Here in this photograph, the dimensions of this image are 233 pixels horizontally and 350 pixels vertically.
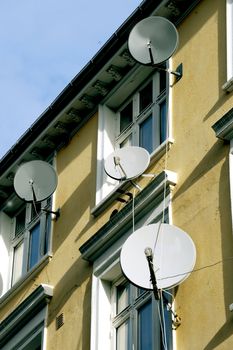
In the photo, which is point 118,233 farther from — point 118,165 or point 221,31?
point 221,31

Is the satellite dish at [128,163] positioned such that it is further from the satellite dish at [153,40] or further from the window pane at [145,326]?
the window pane at [145,326]

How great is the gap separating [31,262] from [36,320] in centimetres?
219

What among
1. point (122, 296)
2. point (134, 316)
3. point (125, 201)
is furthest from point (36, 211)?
point (134, 316)

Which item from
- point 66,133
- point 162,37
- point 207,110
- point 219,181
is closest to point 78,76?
point 66,133

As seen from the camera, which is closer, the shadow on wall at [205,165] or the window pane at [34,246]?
the shadow on wall at [205,165]

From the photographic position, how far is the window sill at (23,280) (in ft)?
65.1

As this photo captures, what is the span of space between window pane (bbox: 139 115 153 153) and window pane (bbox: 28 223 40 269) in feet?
10.5

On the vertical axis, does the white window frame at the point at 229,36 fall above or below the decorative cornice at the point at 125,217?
above

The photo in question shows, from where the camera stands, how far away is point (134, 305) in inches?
658

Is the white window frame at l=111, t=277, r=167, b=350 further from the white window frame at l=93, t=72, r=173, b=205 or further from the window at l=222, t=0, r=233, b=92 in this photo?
the window at l=222, t=0, r=233, b=92

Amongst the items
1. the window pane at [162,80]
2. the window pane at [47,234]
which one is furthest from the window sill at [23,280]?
the window pane at [162,80]

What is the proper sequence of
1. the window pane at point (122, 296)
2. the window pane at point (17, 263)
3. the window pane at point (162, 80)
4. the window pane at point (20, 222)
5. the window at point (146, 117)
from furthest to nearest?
the window pane at point (20, 222)
the window pane at point (17, 263)
the window pane at point (162, 80)
the window at point (146, 117)
the window pane at point (122, 296)

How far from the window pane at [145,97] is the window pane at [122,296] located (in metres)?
3.51

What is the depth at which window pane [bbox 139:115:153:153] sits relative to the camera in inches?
743
